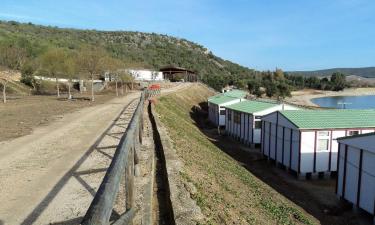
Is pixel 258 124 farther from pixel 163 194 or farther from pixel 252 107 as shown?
pixel 163 194

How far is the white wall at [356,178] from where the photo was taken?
554 inches

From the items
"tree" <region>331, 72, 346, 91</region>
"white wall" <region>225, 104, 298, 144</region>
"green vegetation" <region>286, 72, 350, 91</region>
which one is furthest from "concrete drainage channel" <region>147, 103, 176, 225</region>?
"tree" <region>331, 72, 346, 91</region>

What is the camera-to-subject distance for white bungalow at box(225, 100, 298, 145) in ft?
87.7

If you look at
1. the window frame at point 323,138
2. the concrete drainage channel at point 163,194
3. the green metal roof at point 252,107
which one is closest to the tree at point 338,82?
the green metal roof at point 252,107

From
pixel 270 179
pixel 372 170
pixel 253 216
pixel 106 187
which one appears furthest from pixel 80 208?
pixel 270 179

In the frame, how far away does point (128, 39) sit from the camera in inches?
6309

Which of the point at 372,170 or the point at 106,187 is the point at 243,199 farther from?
the point at 106,187

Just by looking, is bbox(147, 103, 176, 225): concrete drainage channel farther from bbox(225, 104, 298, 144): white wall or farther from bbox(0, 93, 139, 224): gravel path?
bbox(225, 104, 298, 144): white wall

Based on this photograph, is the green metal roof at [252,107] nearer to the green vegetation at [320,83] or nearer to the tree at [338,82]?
the green vegetation at [320,83]

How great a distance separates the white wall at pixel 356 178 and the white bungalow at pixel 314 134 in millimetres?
3412

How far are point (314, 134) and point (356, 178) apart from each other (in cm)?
487

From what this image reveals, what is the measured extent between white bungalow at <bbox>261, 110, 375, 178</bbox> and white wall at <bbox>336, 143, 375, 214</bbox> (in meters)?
3.41

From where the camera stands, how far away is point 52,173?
25.8 feet

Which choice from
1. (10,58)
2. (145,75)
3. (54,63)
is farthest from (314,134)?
(145,75)
